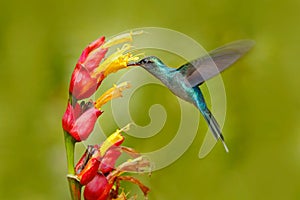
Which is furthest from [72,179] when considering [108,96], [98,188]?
[108,96]

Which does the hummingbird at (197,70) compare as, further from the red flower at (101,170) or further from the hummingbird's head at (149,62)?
the red flower at (101,170)

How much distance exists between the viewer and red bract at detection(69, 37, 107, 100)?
1.20 metres

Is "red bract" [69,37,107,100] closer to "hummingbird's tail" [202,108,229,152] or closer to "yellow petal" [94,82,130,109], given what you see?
"yellow petal" [94,82,130,109]

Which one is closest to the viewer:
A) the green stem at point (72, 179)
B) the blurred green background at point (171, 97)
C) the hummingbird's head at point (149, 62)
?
the green stem at point (72, 179)

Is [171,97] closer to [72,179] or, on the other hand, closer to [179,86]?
[179,86]

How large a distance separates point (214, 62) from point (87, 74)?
0.25 metres

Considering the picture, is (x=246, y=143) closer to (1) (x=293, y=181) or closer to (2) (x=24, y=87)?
(1) (x=293, y=181)

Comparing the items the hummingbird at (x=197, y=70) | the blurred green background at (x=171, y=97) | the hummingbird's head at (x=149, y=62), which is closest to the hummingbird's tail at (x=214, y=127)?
the hummingbird at (x=197, y=70)

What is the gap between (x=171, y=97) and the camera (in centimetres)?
222

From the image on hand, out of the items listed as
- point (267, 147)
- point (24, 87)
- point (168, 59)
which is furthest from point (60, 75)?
point (267, 147)

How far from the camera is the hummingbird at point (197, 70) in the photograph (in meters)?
1.32

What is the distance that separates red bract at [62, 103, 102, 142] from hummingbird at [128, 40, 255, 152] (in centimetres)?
12

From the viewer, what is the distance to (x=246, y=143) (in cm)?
223

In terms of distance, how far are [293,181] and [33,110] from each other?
2.66ft
